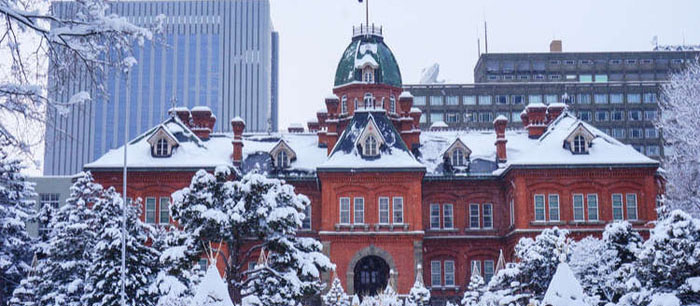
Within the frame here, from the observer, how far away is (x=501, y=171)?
4828 centimetres

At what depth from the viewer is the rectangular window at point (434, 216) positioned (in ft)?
162

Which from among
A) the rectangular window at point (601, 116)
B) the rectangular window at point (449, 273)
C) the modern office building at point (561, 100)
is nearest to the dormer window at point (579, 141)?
the rectangular window at point (449, 273)

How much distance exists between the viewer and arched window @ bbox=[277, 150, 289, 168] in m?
49.6

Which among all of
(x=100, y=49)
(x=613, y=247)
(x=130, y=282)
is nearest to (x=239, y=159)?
(x=130, y=282)

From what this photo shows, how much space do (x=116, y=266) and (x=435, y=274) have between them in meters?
22.5

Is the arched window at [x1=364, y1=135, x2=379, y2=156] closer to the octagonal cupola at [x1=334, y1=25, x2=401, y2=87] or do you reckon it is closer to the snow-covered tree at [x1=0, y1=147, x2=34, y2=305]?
the octagonal cupola at [x1=334, y1=25, x2=401, y2=87]

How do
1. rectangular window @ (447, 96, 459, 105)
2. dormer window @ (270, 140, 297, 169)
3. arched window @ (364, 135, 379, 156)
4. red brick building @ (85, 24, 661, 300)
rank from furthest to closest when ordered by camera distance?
rectangular window @ (447, 96, 459, 105), dormer window @ (270, 140, 297, 169), arched window @ (364, 135, 379, 156), red brick building @ (85, 24, 661, 300)

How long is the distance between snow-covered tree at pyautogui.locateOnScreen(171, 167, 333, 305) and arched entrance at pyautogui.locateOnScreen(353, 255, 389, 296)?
16.4 metres

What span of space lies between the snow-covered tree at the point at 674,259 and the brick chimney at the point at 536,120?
27546mm

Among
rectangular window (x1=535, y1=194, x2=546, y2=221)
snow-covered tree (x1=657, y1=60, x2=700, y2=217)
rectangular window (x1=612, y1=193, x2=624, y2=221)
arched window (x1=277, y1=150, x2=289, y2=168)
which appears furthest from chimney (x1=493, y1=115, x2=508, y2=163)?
arched window (x1=277, y1=150, x2=289, y2=168)

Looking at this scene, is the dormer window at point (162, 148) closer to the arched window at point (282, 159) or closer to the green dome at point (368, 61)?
the arched window at point (282, 159)

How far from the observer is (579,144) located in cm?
4669

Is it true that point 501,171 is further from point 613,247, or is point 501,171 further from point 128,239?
point 128,239

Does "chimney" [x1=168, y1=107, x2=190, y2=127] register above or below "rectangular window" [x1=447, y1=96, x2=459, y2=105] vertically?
below
